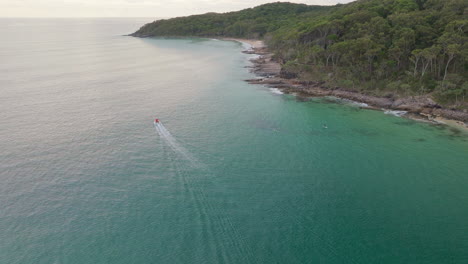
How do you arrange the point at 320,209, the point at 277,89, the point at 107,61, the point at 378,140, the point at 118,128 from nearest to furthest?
the point at 320,209
the point at 378,140
the point at 118,128
the point at 277,89
the point at 107,61

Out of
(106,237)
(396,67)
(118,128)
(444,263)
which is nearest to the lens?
(444,263)

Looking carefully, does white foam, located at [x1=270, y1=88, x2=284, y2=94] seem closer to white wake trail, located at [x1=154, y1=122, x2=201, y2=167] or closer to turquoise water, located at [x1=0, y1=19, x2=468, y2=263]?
turquoise water, located at [x1=0, y1=19, x2=468, y2=263]

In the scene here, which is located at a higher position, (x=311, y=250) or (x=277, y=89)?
(x=277, y=89)

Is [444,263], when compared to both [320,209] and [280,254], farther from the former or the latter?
[280,254]

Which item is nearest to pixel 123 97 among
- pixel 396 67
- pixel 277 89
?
pixel 277 89

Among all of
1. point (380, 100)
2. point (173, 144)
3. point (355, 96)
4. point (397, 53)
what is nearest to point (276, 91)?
point (355, 96)

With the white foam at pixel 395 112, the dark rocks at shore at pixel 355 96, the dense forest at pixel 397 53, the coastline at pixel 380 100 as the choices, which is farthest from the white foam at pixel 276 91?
→ the white foam at pixel 395 112

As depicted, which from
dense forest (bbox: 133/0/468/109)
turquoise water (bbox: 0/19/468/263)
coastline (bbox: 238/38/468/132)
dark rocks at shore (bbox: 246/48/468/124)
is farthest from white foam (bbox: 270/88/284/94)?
dense forest (bbox: 133/0/468/109)
